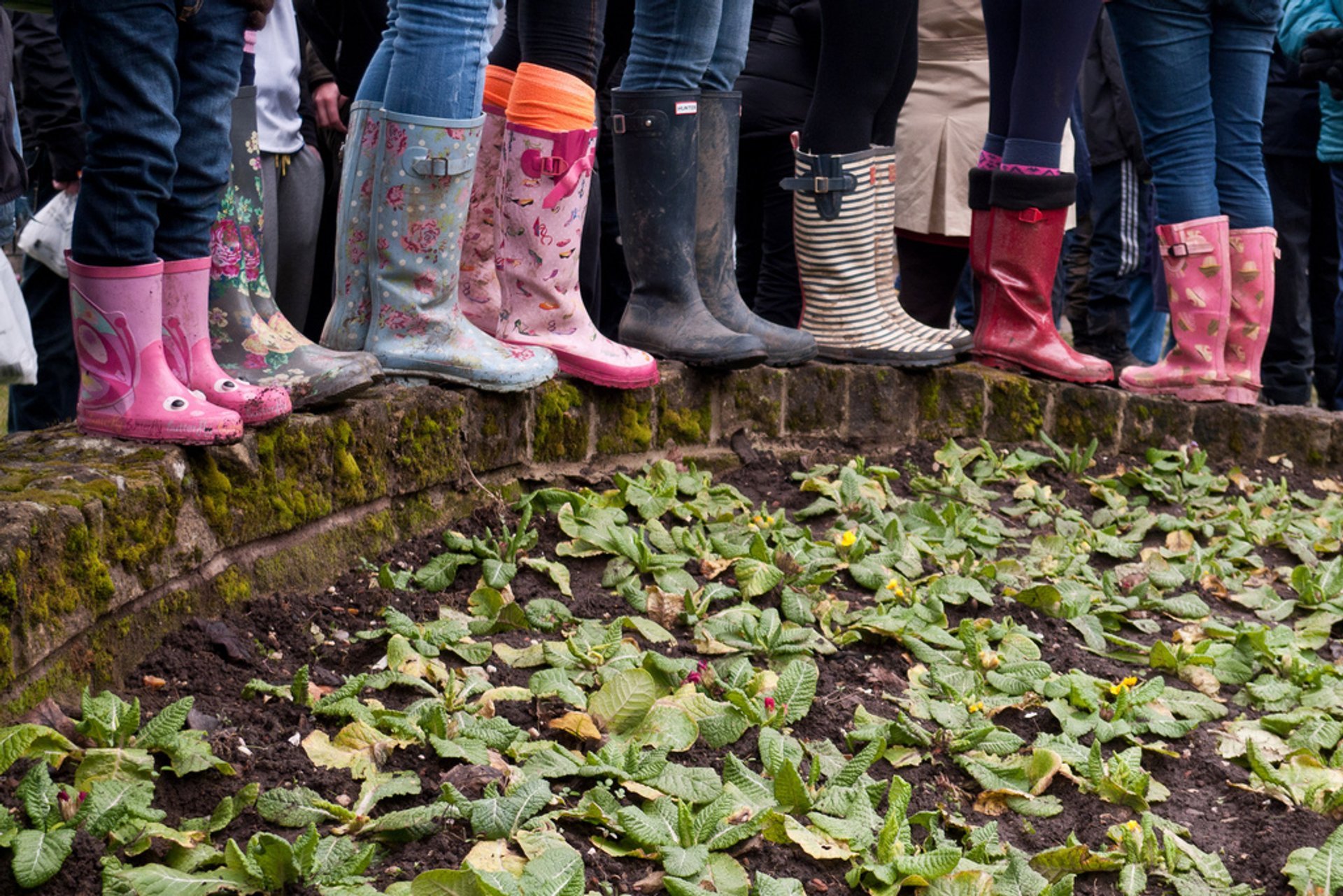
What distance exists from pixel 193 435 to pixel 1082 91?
13.6 ft

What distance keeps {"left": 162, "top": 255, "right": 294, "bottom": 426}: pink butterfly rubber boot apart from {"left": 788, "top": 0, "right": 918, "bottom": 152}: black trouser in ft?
5.94

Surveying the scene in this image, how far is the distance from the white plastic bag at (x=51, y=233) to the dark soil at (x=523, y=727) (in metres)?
1.20

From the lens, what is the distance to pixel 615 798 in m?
1.75

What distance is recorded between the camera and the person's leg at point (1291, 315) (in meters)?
4.51

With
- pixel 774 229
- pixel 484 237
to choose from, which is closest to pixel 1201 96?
pixel 774 229

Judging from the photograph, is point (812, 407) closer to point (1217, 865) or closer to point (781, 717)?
point (781, 717)

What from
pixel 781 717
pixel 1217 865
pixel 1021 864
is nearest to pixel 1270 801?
pixel 1217 865

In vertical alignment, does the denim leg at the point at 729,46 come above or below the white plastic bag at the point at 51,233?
above

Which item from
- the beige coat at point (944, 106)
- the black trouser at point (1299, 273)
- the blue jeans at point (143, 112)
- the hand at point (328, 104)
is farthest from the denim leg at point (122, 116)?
the black trouser at point (1299, 273)

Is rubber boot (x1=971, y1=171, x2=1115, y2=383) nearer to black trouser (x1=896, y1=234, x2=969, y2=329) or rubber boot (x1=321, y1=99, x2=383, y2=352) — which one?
black trouser (x1=896, y1=234, x2=969, y2=329)

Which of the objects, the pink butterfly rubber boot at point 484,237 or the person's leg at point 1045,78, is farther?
the person's leg at point 1045,78

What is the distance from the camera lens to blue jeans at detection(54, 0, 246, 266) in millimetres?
1872

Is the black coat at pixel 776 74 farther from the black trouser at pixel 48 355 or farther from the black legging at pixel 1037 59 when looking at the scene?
the black trouser at pixel 48 355

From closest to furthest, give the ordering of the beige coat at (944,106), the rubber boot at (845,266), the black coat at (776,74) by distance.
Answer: the rubber boot at (845,266) < the black coat at (776,74) < the beige coat at (944,106)
